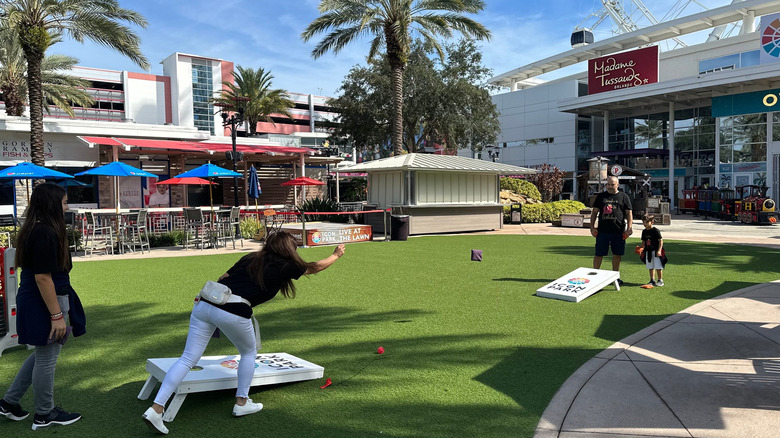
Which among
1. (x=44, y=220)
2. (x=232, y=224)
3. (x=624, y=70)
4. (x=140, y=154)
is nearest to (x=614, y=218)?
(x=44, y=220)

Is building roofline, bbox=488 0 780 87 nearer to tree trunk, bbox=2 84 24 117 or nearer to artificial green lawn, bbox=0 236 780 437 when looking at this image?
artificial green lawn, bbox=0 236 780 437

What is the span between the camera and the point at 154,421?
3457 mm

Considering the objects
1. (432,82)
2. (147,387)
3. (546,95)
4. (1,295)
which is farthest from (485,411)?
(546,95)

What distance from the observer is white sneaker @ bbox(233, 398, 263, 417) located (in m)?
3.86

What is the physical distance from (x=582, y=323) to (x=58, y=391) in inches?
220

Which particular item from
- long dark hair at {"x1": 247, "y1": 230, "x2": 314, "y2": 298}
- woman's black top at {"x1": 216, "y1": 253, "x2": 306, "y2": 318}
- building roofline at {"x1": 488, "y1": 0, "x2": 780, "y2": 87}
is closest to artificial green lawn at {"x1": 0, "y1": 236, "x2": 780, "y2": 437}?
woman's black top at {"x1": 216, "y1": 253, "x2": 306, "y2": 318}

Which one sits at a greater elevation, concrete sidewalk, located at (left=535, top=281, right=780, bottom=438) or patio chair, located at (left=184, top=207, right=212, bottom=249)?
patio chair, located at (left=184, top=207, right=212, bottom=249)

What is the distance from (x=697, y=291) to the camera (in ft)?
27.7

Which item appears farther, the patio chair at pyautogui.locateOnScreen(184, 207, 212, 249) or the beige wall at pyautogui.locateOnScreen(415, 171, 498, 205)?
the beige wall at pyautogui.locateOnScreen(415, 171, 498, 205)

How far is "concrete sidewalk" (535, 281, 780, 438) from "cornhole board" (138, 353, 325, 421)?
2.00 m

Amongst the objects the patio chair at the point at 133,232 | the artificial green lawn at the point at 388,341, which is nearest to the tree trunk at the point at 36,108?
the patio chair at the point at 133,232

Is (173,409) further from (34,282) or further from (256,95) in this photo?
(256,95)

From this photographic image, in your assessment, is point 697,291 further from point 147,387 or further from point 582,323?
point 147,387

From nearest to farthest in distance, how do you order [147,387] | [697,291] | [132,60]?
[147,387]
[697,291]
[132,60]
